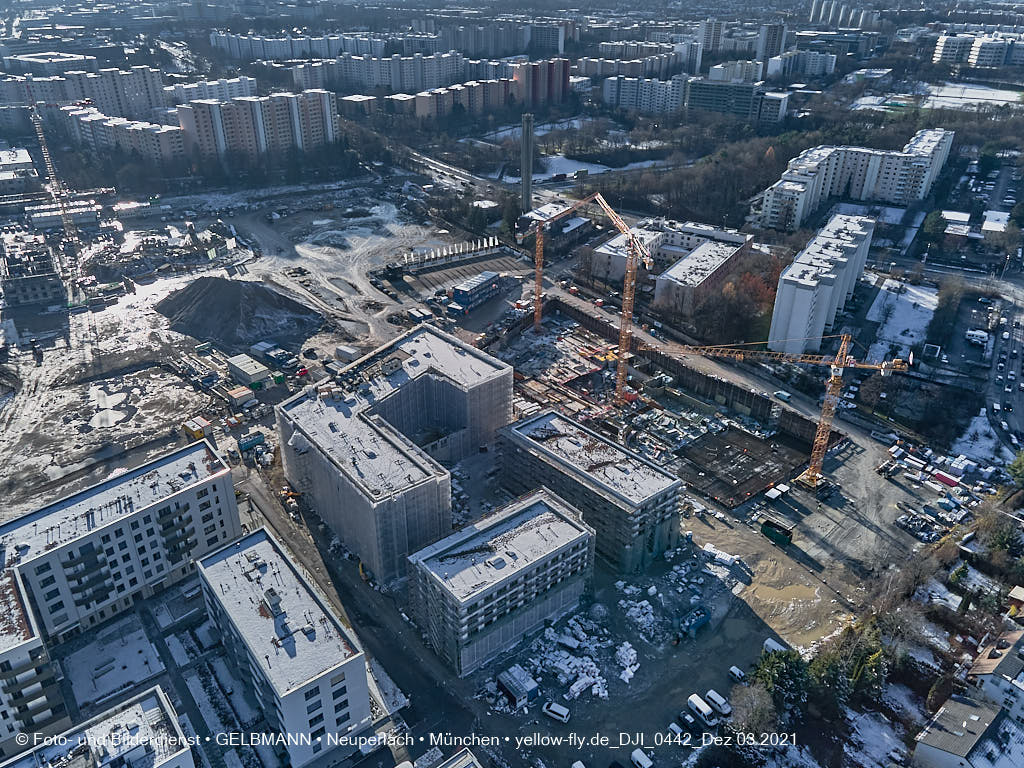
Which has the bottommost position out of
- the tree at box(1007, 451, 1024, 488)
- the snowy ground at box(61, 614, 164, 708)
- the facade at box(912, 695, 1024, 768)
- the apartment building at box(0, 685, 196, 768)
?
the snowy ground at box(61, 614, 164, 708)

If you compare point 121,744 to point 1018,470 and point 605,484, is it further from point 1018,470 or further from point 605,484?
point 1018,470

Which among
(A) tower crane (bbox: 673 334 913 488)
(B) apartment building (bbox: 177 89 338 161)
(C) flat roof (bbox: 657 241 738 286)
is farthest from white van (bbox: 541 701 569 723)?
(B) apartment building (bbox: 177 89 338 161)

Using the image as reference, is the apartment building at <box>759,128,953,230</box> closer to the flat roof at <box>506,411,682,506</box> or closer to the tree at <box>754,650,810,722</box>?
the flat roof at <box>506,411,682,506</box>

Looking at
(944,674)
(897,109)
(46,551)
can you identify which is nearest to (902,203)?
(897,109)

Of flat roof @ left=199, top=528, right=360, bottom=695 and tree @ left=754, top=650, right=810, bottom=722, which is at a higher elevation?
flat roof @ left=199, top=528, right=360, bottom=695

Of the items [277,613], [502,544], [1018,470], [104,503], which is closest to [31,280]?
[104,503]
